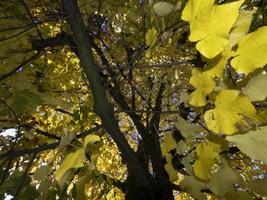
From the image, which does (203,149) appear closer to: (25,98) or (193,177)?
(193,177)

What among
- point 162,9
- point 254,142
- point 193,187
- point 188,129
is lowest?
point 254,142

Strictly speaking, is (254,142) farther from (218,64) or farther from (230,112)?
(218,64)

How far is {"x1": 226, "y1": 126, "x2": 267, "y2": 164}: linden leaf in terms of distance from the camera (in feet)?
2.13

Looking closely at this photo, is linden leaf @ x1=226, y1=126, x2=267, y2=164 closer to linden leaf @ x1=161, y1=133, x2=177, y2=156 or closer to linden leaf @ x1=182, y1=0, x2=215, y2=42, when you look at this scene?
linden leaf @ x1=182, y1=0, x2=215, y2=42

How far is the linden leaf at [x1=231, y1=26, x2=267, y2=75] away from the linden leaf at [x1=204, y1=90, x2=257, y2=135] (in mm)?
62

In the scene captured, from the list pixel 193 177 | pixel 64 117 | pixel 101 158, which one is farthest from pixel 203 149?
A: pixel 101 158

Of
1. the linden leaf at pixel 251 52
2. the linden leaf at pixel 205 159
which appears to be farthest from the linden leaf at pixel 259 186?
the linden leaf at pixel 251 52

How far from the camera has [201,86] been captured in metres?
0.76

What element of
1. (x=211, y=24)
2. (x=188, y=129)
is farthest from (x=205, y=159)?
(x=211, y=24)

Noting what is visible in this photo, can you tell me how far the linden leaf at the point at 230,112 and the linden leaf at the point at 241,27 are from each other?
0.37ft

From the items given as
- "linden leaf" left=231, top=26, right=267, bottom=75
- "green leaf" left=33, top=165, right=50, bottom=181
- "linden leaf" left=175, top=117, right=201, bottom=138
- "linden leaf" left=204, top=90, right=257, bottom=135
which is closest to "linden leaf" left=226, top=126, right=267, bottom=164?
"linden leaf" left=204, top=90, right=257, bottom=135

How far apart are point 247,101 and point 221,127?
0.08m

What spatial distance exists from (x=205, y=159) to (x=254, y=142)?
0.23 meters

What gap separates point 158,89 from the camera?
530 centimetres
